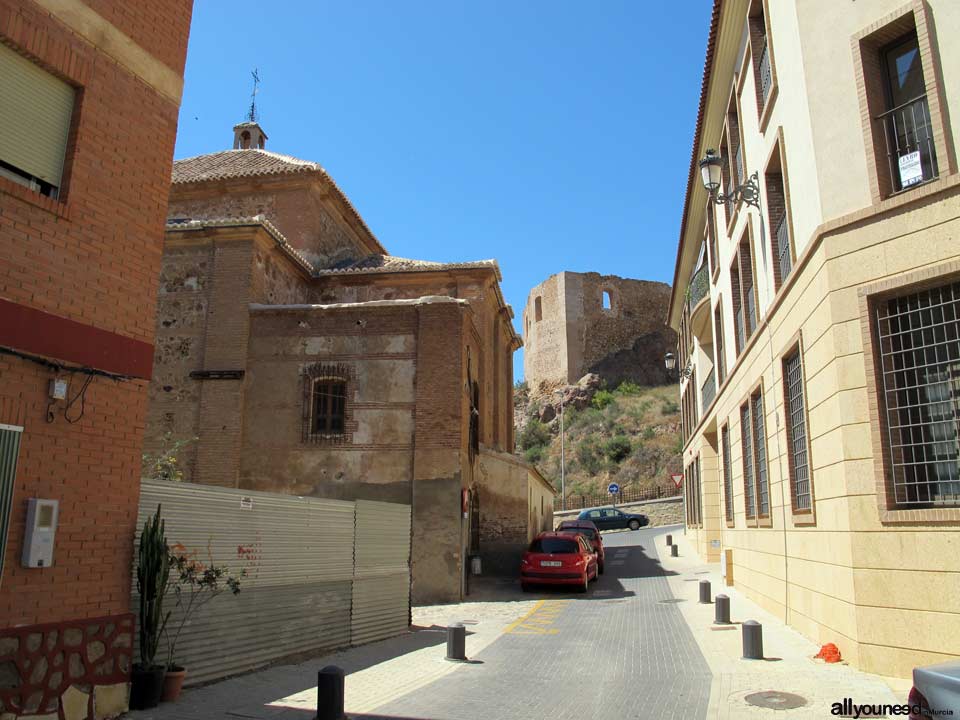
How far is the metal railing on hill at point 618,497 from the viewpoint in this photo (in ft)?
156

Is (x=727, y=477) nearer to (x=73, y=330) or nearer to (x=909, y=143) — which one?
(x=909, y=143)

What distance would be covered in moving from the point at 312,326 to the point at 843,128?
1326 centimetres

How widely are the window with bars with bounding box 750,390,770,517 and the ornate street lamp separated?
3.43m

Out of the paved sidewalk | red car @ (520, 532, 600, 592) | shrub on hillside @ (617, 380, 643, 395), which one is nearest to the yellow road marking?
red car @ (520, 532, 600, 592)

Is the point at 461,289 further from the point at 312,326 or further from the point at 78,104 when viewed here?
the point at 78,104

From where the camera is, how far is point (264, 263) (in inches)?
783

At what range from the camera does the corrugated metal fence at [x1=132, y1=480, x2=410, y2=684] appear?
7996mm

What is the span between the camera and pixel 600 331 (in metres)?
64.4

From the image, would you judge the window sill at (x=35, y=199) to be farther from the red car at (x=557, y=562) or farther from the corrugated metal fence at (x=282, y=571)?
the red car at (x=557, y=562)

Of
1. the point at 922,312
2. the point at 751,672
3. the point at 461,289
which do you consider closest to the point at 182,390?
the point at 461,289

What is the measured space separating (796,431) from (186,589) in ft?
27.7

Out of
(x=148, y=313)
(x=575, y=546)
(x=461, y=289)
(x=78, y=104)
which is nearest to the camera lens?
(x=78, y=104)

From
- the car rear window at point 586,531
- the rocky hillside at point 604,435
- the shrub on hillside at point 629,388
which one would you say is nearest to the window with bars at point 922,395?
the car rear window at point 586,531

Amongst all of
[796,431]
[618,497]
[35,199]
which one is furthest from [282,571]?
[618,497]
